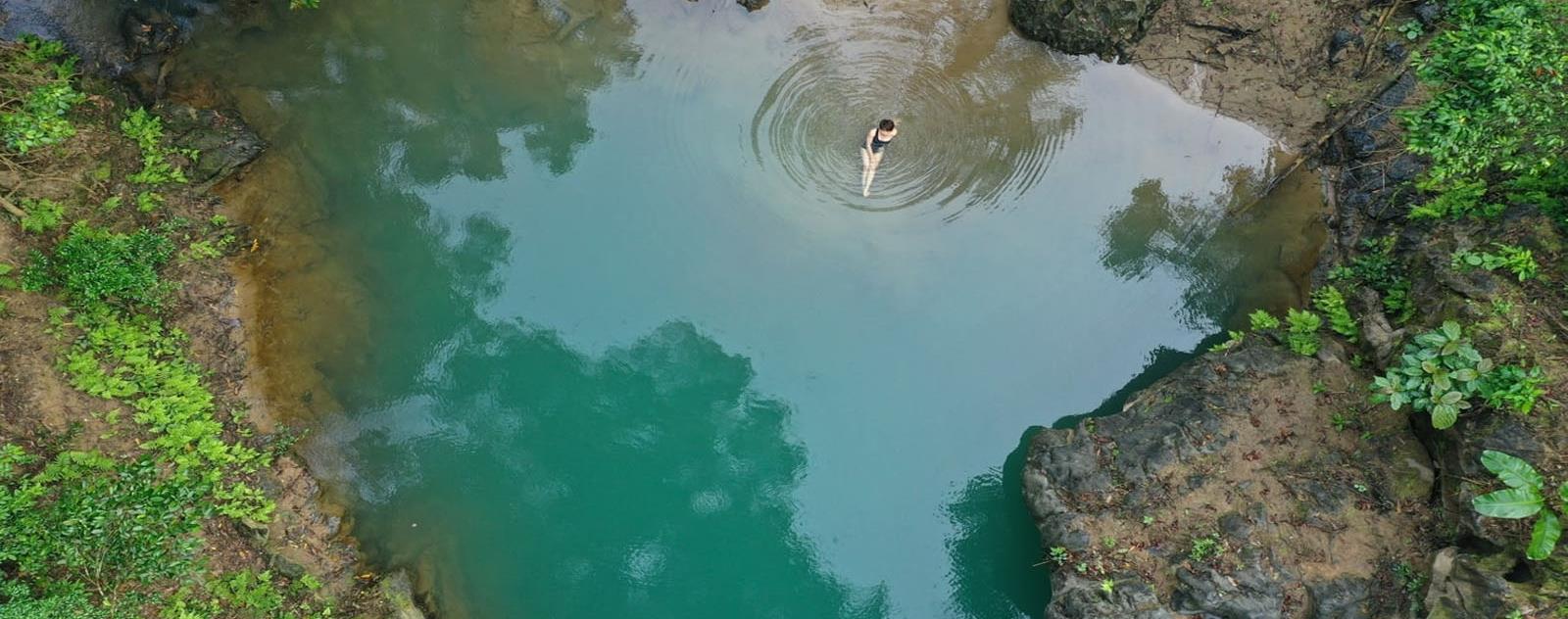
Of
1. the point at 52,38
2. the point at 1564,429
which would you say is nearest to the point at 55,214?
the point at 52,38

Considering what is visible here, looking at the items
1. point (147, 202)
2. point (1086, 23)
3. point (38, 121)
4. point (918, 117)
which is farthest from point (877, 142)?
point (38, 121)

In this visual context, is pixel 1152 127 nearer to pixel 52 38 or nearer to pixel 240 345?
pixel 240 345

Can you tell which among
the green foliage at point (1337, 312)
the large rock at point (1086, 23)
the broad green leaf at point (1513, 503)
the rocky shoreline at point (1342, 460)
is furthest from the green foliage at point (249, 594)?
the green foliage at point (1337, 312)

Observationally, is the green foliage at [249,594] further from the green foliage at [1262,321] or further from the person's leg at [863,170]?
the green foliage at [1262,321]

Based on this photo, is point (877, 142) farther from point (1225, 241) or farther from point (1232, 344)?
point (1232, 344)

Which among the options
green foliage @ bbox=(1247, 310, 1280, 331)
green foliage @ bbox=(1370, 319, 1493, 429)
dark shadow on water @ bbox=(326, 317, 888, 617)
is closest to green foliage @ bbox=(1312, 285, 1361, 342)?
green foliage @ bbox=(1247, 310, 1280, 331)

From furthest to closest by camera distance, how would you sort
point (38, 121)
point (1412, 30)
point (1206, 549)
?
point (1412, 30) → point (1206, 549) → point (38, 121)

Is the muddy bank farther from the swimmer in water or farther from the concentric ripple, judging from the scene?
the swimmer in water
